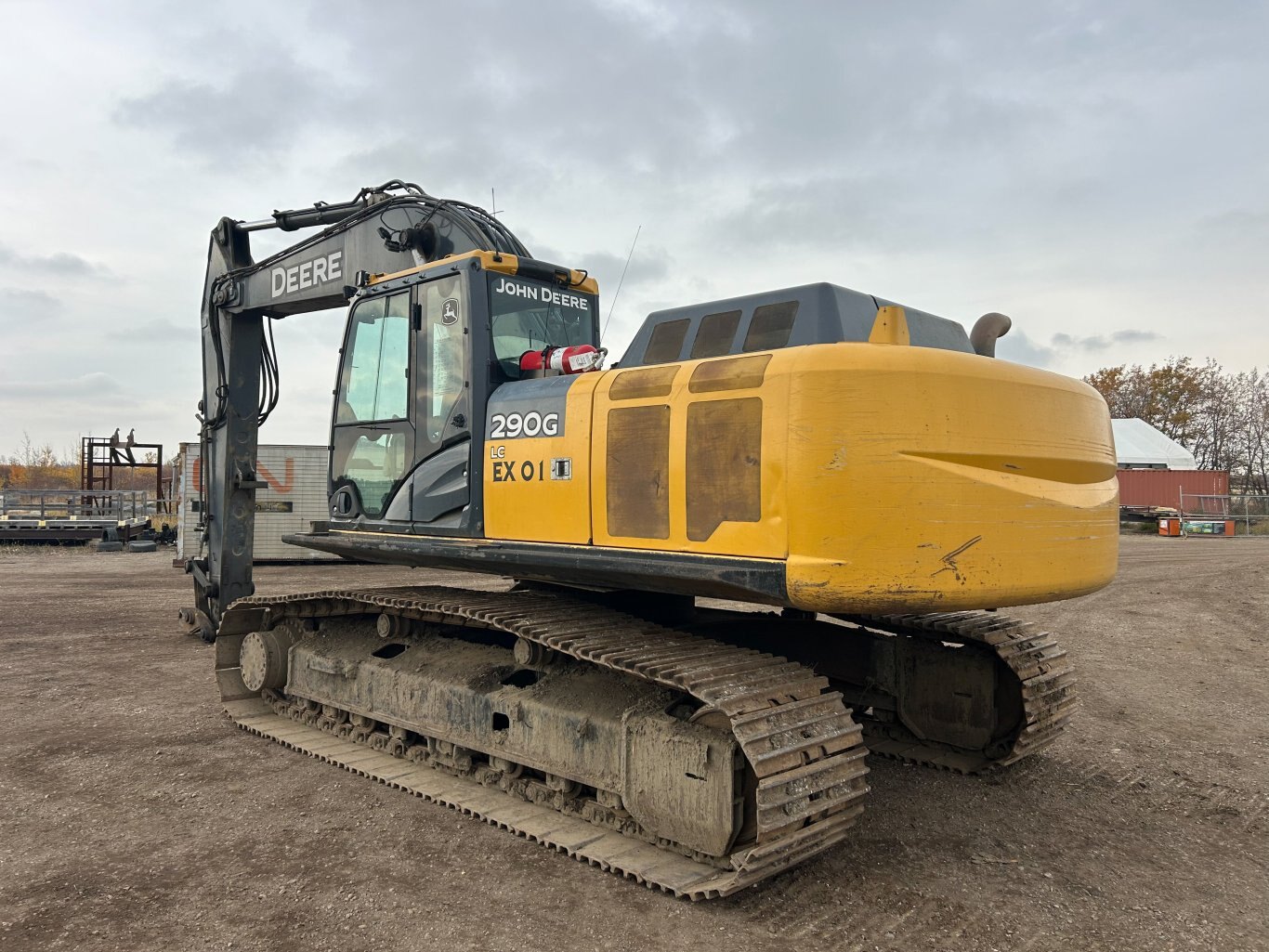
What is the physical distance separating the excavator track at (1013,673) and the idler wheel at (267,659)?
174 inches

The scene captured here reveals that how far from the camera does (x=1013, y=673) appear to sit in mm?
5594

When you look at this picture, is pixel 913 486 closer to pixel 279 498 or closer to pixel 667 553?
pixel 667 553

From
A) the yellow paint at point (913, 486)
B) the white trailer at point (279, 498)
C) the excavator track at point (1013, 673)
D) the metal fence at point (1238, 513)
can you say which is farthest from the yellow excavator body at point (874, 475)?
the metal fence at point (1238, 513)

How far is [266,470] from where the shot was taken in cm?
2062

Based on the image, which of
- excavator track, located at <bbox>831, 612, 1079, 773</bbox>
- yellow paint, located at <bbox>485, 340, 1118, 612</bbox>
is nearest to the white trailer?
excavator track, located at <bbox>831, 612, 1079, 773</bbox>

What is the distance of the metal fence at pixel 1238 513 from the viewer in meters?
33.8

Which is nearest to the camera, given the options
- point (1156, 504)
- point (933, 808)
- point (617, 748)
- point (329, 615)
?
point (617, 748)

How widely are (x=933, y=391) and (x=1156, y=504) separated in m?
42.7

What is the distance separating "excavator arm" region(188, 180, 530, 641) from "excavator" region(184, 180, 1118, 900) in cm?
33

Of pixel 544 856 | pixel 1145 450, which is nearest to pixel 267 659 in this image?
pixel 544 856

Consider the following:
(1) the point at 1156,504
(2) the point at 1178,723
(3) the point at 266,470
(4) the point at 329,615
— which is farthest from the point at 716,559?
(1) the point at 1156,504

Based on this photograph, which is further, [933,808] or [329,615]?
[329,615]

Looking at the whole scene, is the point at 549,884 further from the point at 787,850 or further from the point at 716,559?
the point at 716,559

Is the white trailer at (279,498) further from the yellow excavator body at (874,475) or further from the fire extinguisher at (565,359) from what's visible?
the yellow excavator body at (874,475)
